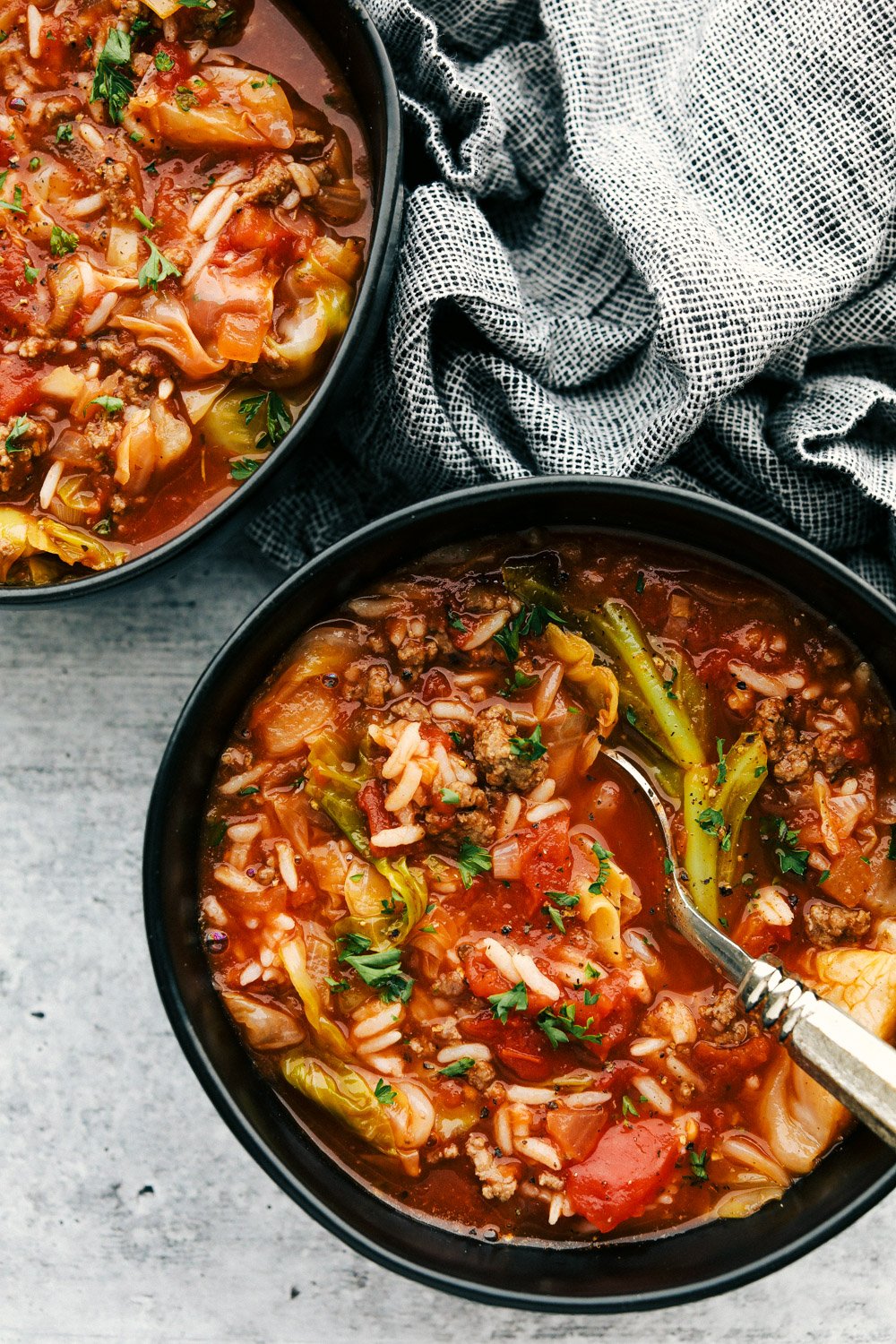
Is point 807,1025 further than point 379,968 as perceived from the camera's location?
No

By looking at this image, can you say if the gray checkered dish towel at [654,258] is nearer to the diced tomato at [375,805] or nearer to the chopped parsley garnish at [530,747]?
the chopped parsley garnish at [530,747]

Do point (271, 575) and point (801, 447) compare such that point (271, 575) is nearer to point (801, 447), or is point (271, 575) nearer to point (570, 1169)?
point (801, 447)

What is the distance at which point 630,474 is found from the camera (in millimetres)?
3699

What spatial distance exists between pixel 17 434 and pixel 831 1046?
8.70 ft

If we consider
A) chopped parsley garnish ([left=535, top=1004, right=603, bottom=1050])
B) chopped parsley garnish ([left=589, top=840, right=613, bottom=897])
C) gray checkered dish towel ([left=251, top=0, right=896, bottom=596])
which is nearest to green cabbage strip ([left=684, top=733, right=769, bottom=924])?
chopped parsley garnish ([left=589, top=840, right=613, bottom=897])

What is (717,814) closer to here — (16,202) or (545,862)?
(545,862)

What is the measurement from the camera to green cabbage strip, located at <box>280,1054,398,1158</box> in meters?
3.28

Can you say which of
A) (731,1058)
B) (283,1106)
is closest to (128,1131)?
(283,1106)

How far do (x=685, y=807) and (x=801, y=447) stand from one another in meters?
1.20

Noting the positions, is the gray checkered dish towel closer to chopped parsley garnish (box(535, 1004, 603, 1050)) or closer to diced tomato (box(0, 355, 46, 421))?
diced tomato (box(0, 355, 46, 421))

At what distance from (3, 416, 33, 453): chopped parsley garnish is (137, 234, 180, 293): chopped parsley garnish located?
0.51m

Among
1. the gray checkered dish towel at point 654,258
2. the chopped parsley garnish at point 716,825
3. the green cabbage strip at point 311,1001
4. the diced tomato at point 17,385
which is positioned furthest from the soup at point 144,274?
the chopped parsley garnish at point 716,825

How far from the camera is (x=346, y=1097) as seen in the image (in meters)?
3.29

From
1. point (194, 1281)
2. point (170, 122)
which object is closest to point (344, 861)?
point (194, 1281)
